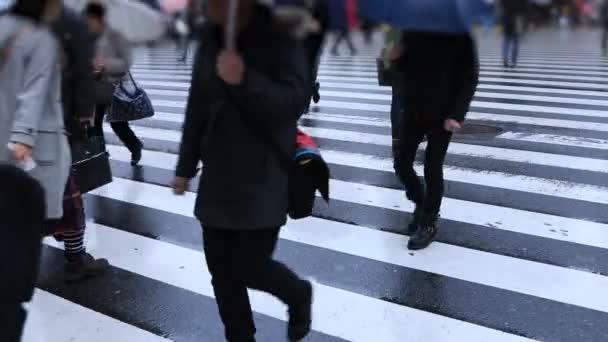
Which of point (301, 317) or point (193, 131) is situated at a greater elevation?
point (193, 131)

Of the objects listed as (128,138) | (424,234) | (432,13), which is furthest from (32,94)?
(128,138)

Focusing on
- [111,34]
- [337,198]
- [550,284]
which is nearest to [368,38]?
[337,198]

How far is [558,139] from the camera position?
25.7ft

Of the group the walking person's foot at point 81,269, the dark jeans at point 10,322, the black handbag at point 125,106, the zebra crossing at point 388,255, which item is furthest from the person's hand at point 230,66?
the black handbag at point 125,106

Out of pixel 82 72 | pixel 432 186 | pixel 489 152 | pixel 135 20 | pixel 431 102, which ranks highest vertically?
pixel 135 20

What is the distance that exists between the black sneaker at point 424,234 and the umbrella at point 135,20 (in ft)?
9.60

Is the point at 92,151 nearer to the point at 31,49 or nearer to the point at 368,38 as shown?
the point at 31,49

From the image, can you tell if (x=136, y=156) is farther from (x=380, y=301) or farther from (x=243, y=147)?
(x=243, y=147)

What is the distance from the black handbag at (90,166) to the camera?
457 cm

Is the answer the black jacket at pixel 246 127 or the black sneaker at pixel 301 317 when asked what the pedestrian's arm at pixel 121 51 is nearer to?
the black jacket at pixel 246 127

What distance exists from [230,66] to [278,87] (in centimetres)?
25

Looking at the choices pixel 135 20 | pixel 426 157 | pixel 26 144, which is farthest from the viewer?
pixel 426 157

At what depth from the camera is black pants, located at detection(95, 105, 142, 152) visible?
6282mm

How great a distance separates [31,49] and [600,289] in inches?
131
